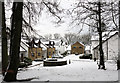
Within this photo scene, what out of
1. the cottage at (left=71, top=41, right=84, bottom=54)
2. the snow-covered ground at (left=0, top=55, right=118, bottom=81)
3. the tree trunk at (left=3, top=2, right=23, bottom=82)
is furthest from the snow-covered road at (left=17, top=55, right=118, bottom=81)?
the cottage at (left=71, top=41, right=84, bottom=54)

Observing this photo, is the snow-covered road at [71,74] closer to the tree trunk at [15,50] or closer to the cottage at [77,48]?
the tree trunk at [15,50]

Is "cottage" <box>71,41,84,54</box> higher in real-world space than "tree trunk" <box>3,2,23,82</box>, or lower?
lower

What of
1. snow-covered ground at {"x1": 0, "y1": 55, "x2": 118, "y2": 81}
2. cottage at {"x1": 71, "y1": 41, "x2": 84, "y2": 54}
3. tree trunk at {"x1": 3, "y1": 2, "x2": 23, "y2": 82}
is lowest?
cottage at {"x1": 71, "y1": 41, "x2": 84, "y2": 54}

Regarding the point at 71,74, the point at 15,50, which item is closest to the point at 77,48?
the point at 71,74

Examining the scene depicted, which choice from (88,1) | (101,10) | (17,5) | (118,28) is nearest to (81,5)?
(88,1)

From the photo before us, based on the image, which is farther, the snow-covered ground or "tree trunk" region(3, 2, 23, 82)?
the snow-covered ground

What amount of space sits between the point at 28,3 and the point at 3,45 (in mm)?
3401

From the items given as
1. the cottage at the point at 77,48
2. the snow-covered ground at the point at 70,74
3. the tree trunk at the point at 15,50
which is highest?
the tree trunk at the point at 15,50

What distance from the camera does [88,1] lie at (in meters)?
11.4

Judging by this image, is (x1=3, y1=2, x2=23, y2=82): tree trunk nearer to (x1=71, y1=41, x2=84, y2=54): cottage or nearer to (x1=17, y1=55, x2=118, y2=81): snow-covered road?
(x1=17, y1=55, x2=118, y2=81): snow-covered road

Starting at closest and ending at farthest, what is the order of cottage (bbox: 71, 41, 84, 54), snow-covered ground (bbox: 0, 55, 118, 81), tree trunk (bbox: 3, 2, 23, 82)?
Result: tree trunk (bbox: 3, 2, 23, 82), snow-covered ground (bbox: 0, 55, 118, 81), cottage (bbox: 71, 41, 84, 54)

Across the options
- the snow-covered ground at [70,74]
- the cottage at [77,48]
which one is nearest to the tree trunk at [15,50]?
the snow-covered ground at [70,74]

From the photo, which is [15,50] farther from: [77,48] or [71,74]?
[77,48]

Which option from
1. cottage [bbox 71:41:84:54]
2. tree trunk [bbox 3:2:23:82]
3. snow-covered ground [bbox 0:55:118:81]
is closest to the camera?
tree trunk [bbox 3:2:23:82]
